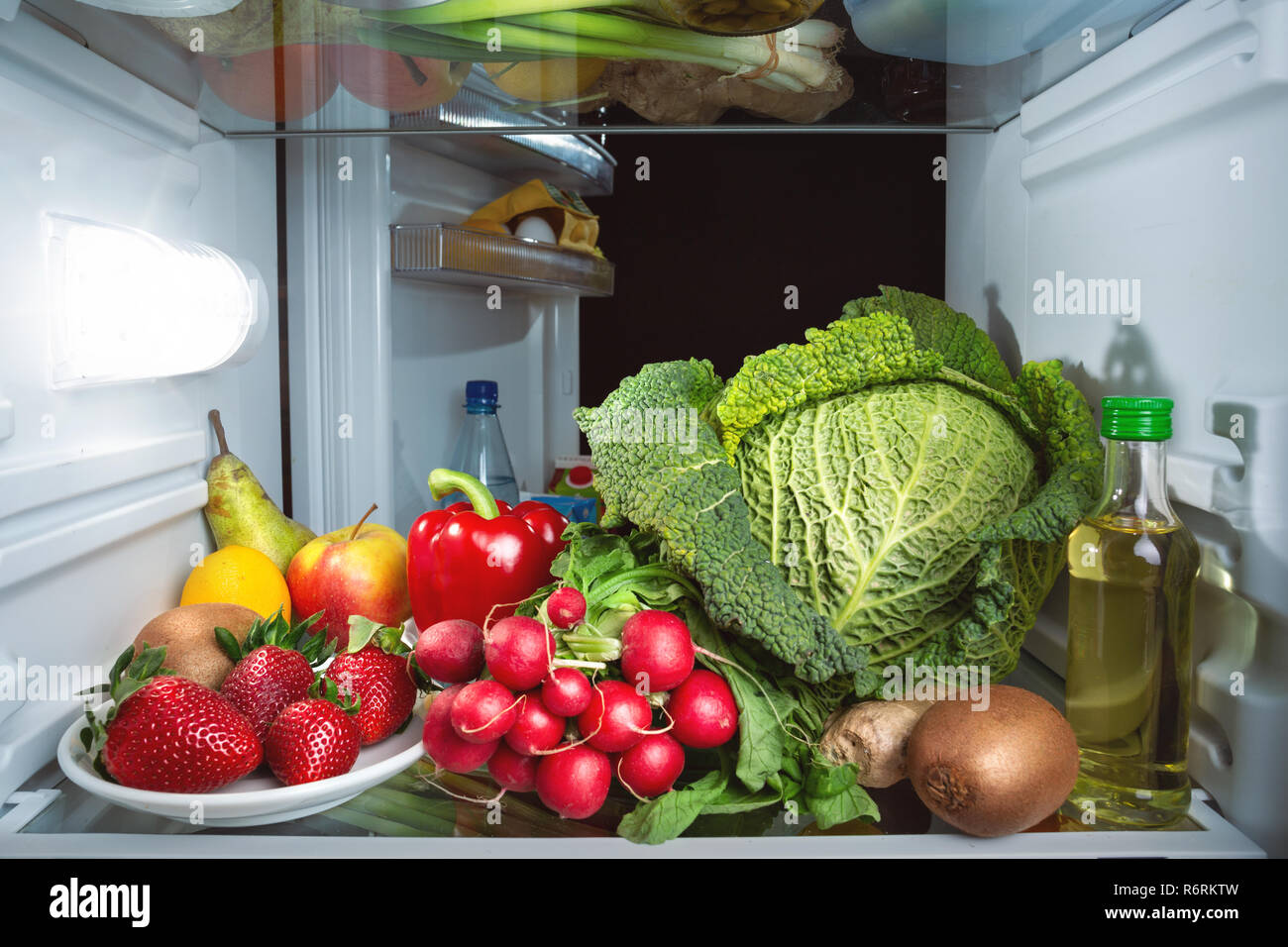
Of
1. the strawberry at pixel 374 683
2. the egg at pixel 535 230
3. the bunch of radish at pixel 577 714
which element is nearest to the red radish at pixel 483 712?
the bunch of radish at pixel 577 714

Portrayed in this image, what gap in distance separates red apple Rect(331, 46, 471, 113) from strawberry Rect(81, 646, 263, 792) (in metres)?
0.57

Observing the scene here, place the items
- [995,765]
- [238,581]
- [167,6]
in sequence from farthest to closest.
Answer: [238,581], [167,6], [995,765]

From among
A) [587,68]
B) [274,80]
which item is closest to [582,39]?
[587,68]

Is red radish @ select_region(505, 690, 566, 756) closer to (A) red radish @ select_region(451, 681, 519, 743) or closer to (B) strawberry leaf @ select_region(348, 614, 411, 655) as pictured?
(A) red radish @ select_region(451, 681, 519, 743)

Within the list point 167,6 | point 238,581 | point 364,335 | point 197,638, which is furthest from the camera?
point 364,335

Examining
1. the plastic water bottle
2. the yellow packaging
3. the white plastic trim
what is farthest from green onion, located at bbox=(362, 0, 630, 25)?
the plastic water bottle

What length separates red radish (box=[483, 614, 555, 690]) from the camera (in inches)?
27.4

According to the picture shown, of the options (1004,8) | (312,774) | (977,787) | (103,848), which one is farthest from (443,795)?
(1004,8)

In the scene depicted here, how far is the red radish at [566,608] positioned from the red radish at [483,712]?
0.07 metres

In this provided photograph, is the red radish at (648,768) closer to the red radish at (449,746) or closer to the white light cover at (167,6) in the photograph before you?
the red radish at (449,746)

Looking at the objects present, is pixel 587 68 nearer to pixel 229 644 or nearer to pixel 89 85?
pixel 89 85

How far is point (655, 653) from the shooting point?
28.3 inches

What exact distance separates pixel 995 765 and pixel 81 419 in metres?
0.81
